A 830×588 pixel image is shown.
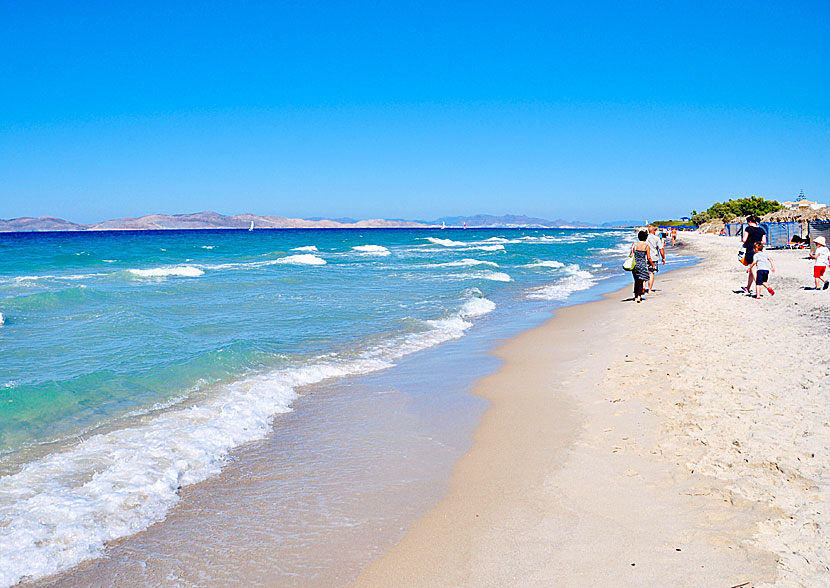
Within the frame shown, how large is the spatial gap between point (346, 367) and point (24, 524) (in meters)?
4.84

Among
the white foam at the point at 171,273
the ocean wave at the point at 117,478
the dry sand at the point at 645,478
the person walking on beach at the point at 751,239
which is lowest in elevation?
the white foam at the point at 171,273

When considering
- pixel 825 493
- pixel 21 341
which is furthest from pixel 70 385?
pixel 825 493

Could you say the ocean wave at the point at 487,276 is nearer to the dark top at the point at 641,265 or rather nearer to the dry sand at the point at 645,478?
the dark top at the point at 641,265

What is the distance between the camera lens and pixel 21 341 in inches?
411

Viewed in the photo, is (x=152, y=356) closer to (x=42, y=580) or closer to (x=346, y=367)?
(x=346, y=367)

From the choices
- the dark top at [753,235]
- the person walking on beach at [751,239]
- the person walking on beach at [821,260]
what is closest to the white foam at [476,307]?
the person walking on beach at [751,239]

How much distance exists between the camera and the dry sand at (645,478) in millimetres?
3096


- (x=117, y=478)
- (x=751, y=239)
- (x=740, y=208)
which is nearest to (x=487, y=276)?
(x=751, y=239)

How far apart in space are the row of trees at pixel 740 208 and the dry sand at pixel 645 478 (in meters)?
62.9

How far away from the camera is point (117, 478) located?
14.8ft

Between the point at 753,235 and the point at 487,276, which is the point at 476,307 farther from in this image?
the point at 487,276

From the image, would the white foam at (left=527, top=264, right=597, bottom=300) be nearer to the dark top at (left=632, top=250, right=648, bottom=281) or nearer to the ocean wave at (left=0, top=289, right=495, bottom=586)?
the dark top at (left=632, top=250, right=648, bottom=281)

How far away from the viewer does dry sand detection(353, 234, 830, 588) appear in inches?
122

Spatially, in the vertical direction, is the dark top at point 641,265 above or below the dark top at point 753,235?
below
